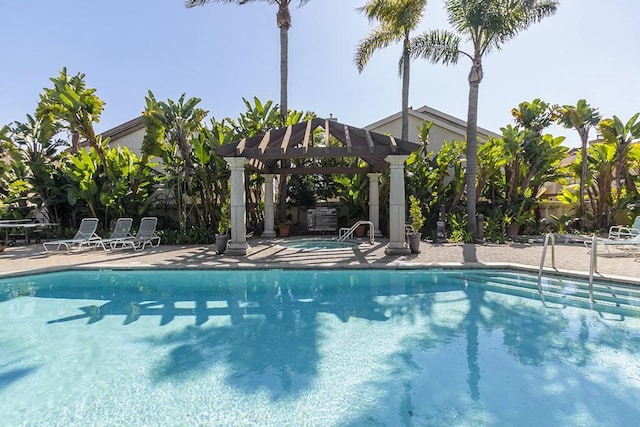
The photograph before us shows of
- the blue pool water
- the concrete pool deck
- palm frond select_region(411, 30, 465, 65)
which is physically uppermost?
palm frond select_region(411, 30, 465, 65)

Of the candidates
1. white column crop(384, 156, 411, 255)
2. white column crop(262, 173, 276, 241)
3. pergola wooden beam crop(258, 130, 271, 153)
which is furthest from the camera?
white column crop(262, 173, 276, 241)

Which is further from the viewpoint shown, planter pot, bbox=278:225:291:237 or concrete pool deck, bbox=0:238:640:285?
planter pot, bbox=278:225:291:237

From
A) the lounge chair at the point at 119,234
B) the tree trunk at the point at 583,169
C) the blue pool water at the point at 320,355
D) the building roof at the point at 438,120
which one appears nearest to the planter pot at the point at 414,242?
the blue pool water at the point at 320,355

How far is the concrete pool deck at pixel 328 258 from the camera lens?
9.78 metres

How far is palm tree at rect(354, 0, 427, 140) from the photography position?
1608 centimetres

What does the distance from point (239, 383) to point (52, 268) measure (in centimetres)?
879

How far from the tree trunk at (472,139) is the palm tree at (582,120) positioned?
4.64m

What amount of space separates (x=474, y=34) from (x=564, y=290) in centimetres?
1081

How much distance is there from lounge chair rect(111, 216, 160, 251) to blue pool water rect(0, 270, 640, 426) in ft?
16.0

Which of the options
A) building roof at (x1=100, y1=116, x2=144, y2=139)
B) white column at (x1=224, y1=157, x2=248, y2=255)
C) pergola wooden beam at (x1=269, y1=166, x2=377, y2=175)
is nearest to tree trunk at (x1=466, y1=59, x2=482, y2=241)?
pergola wooden beam at (x1=269, y1=166, x2=377, y2=175)

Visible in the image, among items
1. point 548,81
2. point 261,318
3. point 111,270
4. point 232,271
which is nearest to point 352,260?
point 232,271

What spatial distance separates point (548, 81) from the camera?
47.3ft

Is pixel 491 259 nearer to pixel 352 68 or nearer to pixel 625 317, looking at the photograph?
pixel 625 317

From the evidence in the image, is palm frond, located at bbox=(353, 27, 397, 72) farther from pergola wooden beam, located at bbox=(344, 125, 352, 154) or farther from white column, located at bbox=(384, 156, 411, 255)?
white column, located at bbox=(384, 156, 411, 255)
